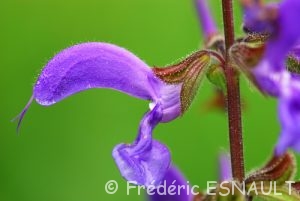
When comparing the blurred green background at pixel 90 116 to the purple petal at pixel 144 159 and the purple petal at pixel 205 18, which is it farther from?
the purple petal at pixel 144 159

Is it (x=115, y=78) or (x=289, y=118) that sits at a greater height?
(x=115, y=78)

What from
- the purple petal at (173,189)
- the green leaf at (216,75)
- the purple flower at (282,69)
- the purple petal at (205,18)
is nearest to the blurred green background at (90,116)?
the purple petal at (205,18)

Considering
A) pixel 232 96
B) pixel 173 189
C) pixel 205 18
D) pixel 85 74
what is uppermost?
pixel 205 18

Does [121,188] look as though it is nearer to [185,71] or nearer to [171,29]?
[171,29]

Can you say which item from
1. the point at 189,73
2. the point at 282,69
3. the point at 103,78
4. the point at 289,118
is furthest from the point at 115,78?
the point at 289,118

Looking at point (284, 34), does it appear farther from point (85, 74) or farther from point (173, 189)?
point (173, 189)

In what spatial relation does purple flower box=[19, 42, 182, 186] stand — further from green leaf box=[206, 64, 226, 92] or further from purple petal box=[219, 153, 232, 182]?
purple petal box=[219, 153, 232, 182]
